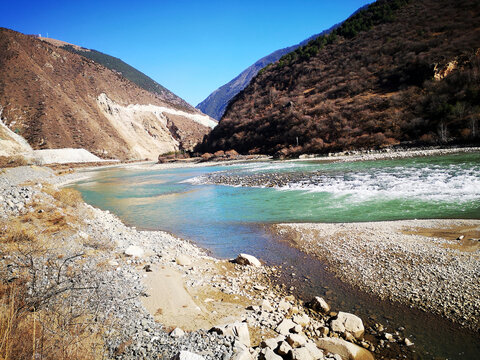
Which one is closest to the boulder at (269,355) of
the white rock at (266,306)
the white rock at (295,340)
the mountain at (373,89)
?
the white rock at (295,340)

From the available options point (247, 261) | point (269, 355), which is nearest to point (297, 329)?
point (269, 355)

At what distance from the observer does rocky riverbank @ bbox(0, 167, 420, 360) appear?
10.8ft

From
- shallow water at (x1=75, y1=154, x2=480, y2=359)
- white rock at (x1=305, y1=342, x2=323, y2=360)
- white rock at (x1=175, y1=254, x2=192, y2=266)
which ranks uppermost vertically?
white rock at (x1=175, y1=254, x2=192, y2=266)

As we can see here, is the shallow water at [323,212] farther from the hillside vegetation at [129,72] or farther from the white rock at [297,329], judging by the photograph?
the hillside vegetation at [129,72]

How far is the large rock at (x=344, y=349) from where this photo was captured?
359cm

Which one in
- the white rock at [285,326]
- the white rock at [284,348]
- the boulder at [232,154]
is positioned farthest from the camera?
the boulder at [232,154]

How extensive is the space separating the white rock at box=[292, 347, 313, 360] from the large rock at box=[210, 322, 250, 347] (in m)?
0.63

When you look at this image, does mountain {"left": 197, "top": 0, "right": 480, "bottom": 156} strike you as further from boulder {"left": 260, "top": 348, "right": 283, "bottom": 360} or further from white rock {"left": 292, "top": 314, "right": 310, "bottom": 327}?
boulder {"left": 260, "top": 348, "right": 283, "bottom": 360}

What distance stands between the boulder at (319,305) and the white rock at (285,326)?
791 millimetres

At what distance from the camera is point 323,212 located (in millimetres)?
11547

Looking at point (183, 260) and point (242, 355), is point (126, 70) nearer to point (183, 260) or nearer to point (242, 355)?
point (183, 260)

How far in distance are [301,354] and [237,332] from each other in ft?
2.94

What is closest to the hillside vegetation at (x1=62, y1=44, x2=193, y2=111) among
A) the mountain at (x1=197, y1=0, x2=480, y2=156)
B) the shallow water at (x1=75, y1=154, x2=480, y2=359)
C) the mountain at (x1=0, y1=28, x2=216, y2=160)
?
the mountain at (x1=0, y1=28, x2=216, y2=160)

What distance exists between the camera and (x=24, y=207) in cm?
934
